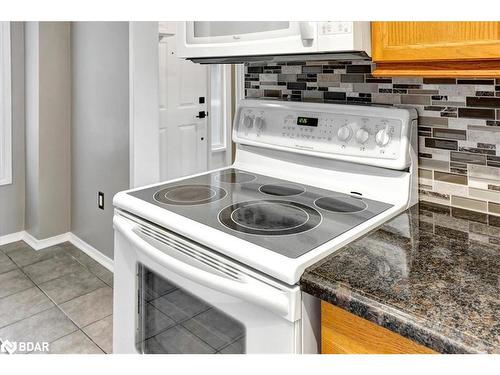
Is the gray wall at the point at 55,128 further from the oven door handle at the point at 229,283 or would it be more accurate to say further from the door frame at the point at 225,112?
the oven door handle at the point at 229,283

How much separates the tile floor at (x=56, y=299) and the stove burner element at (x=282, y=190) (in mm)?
1097

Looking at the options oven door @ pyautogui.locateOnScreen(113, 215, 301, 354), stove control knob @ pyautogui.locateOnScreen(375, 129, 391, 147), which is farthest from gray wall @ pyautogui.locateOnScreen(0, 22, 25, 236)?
stove control knob @ pyautogui.locateOnScreen(375, 129, 391, 147)

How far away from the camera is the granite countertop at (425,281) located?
661 millimetres

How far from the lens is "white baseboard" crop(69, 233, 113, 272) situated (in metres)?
2.73

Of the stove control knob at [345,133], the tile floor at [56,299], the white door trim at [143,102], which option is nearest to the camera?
the stove control knob at [345,133]

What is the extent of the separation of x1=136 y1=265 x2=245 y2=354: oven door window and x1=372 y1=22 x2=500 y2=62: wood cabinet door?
2.47ft

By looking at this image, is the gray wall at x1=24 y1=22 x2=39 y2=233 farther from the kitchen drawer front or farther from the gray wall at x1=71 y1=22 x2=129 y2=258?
the kitchen drawer front

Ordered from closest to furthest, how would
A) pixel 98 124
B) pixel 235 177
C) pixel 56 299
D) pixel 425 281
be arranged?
pixel 425 281
pixel 235 177
pixel 56 299
pixel 98 124

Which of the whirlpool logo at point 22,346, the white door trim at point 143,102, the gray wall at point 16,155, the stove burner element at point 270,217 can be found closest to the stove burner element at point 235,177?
the stove burner element at point 270,217

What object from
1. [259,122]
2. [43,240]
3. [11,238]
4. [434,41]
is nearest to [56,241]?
[43,240]

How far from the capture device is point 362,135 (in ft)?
4.25

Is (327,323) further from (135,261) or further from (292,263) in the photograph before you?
(135,261)

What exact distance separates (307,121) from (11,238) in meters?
2.67

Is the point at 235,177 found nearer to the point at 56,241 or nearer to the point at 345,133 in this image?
the point at 345,133
